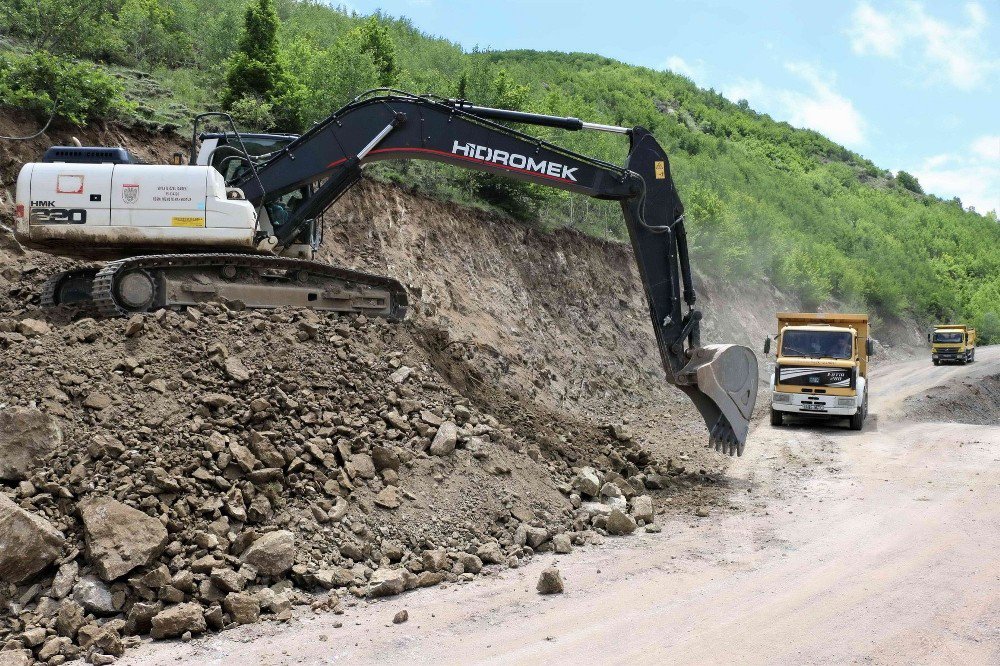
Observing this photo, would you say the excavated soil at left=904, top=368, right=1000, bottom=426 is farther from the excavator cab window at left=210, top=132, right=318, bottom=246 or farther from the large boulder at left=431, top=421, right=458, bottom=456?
the excavator cab window at left=210, top=132, right=318, bottom=246

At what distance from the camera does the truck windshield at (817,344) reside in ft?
54.0

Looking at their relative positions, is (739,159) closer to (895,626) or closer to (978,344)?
(978,344)

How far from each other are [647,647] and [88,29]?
18.1 m

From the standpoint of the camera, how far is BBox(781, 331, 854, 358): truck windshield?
16.5 m

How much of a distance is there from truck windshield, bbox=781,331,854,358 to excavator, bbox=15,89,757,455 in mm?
7014

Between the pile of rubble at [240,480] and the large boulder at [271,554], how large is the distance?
15 mm

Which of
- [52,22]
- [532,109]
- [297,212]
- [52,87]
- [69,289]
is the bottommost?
[69,289]

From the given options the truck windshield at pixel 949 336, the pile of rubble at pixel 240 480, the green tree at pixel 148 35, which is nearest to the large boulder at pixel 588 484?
the pile of rubble at pixel 240 480

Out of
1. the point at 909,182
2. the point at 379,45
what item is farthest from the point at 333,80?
the point at 909,182

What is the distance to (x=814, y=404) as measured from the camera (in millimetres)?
15922

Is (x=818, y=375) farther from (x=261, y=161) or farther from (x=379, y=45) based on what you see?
(x=379, y=45)

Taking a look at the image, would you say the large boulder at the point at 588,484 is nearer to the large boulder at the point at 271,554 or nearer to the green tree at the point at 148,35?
the large boulder at the point at 271,554

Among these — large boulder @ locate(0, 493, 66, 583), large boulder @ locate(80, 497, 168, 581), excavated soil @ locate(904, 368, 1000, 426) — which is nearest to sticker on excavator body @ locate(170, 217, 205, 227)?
large boulder @ locate(80, 497, 168, 581)

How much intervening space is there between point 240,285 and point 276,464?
123 inches
